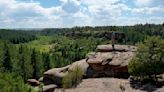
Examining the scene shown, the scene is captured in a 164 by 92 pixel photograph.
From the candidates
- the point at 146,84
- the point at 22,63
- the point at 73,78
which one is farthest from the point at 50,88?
the point at 22,63

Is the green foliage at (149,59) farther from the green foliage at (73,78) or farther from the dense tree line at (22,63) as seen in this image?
the dense tree line at (22,63)

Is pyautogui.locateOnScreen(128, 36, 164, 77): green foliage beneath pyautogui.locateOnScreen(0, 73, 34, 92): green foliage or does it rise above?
above

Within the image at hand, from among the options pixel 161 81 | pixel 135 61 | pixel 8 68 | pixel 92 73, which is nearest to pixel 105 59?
pixel 92 73

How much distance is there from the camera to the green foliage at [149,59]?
54406mm

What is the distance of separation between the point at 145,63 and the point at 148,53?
1.94m

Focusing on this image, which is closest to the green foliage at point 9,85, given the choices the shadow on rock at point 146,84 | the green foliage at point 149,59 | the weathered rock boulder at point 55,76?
the weathered rock boulder at point 55,76

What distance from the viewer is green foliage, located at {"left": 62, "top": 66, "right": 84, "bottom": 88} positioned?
188 feet

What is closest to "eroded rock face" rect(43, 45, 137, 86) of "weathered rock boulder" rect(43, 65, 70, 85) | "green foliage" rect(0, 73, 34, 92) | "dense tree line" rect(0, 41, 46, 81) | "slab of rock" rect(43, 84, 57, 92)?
"weathered rock boulder" rect(43, 65, 70, 85)

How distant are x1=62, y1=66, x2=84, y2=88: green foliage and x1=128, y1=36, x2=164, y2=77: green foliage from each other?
10.1 metres

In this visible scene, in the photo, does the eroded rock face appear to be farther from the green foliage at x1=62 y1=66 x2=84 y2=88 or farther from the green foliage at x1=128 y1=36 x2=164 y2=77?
the green foliage at x1=128 y1=36 x2=164 y2=77

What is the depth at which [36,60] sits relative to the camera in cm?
11100

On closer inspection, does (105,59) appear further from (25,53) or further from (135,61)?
(25,53)

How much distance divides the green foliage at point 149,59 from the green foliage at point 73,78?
10123 mm

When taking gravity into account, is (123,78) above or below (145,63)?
below
